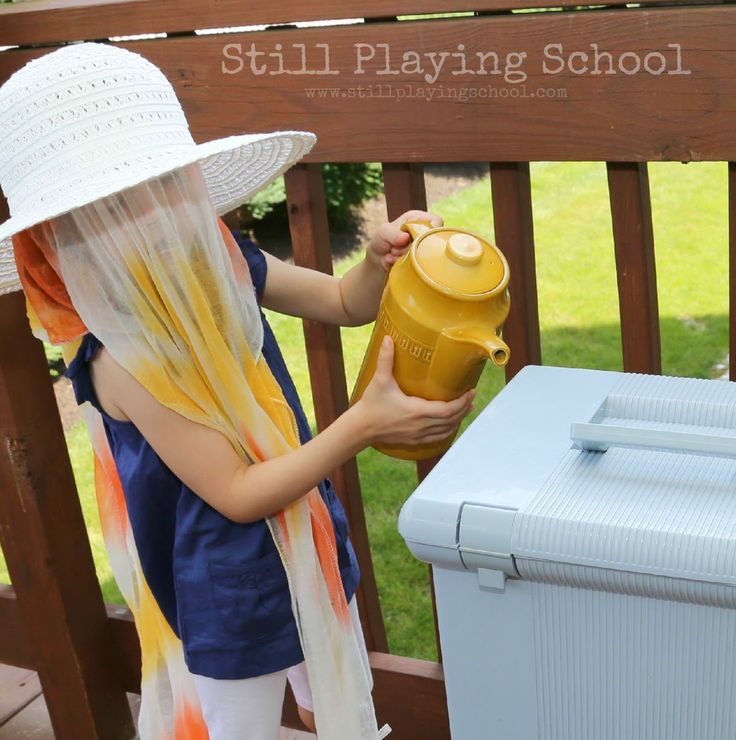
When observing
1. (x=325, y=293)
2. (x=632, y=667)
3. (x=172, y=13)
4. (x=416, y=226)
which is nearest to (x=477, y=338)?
(x=416, y=226)

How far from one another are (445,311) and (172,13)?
0.88 m

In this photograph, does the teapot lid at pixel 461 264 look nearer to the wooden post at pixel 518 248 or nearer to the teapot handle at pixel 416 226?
the teapot handle at pixel 416 226

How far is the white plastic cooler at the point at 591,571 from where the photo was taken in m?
1.01

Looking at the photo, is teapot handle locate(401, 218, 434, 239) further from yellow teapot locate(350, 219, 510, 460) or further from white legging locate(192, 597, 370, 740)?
white legging locate(192, 597, 370, 740)

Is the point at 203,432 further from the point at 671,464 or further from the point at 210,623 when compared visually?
the point at 671,464

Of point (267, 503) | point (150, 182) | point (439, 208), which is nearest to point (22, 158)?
point (150, 182)

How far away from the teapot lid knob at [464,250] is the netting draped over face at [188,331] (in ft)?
1.08

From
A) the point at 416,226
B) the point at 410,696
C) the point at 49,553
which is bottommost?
the point at 410,696

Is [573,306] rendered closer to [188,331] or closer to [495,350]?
[188,331]

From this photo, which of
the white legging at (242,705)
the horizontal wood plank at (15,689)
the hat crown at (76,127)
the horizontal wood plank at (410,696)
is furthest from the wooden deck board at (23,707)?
the hat crown at (76,127)

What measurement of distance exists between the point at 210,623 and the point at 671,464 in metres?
0.72

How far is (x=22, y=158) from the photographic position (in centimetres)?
130

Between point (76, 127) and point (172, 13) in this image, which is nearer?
point (76, 127)

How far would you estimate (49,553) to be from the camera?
218 centimetres
